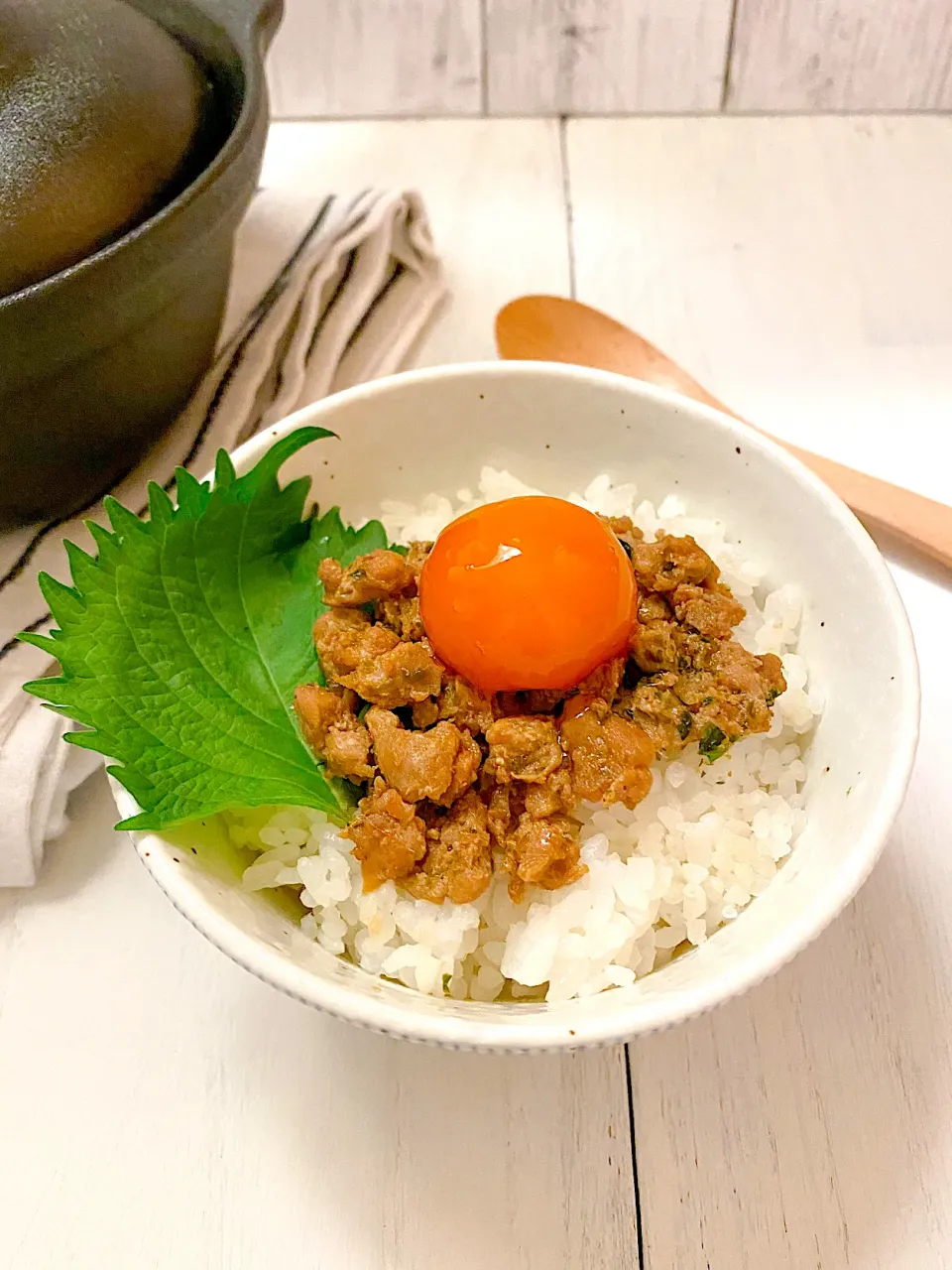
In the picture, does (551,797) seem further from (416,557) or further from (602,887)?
(416,557)

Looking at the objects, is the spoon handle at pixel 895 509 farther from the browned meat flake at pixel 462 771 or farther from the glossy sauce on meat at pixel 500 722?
the browned meat flake at pixel 462 771

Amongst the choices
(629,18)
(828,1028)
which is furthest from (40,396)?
(629,18)

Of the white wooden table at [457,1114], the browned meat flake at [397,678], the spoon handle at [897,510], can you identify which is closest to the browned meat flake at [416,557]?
Answer: the browned meat flake at [397,678]

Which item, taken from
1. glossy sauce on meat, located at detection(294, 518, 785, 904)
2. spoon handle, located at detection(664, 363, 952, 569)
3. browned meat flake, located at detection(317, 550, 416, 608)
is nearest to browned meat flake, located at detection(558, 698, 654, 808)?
glossy sauce on meat, located at detection(294, 518, 785, 904)

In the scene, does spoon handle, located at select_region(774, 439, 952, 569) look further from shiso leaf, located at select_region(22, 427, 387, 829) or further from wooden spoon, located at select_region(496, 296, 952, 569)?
shiso leaf, located at select_region(22, 427, 387, 829)

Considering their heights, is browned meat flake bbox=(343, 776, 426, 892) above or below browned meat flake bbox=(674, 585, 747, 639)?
below

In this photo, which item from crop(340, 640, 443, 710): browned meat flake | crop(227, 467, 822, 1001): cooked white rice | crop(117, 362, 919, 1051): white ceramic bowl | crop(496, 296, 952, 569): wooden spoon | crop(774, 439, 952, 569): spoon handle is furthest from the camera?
crop(496, 296, 952, 569): wooden spoon

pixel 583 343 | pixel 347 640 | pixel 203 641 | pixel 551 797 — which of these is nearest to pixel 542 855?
pixel 551 797
